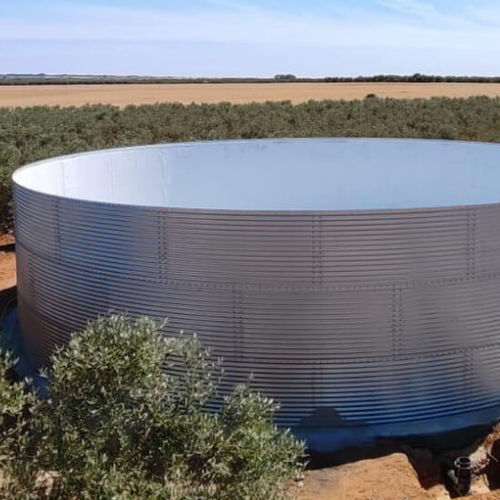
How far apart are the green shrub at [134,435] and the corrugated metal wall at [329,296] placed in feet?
11.9

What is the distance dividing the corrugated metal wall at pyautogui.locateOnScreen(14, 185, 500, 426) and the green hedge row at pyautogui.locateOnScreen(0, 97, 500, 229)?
1664 centimetres

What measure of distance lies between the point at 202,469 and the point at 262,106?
4085 centimetres

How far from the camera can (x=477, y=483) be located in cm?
920

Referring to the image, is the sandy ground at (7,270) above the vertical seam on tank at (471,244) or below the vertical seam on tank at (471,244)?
below

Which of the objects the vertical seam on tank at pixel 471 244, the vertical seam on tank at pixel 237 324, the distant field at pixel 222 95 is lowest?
the vertical seam on tank at pixel 237 324

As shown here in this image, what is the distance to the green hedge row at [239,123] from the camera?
3128 centimetres

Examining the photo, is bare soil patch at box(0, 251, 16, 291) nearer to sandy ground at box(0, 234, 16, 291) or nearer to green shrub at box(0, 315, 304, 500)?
sandy ground at box(0, 234, 16, 291)

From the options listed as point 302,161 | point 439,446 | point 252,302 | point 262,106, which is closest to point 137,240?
point 252,302

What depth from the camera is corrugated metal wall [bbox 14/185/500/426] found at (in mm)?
9211

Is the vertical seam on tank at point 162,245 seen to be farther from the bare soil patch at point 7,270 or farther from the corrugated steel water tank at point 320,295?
the bare soil patch at point 7,270

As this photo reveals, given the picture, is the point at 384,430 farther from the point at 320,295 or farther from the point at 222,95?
the point at 222,95

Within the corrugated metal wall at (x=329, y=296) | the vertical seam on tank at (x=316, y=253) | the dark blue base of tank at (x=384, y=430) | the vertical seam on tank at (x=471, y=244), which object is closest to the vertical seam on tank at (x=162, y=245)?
the corrugated metal wall at (x=329, y=296)

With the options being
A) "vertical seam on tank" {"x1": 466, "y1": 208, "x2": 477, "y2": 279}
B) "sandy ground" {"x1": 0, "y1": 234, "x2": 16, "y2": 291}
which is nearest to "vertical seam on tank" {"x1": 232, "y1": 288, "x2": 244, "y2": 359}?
"vertical seam on tank" {"x1": 466, "y1": 208, "x2": 477, "y2": 279}

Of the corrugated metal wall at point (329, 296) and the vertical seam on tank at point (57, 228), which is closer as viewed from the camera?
the corrugated metal wall at point (329, 296)
